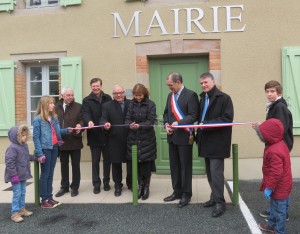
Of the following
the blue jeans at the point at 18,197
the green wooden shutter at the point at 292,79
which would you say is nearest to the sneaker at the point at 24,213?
the blue jeans at the point at 18,197

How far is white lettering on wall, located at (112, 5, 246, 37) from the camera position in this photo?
6.70m

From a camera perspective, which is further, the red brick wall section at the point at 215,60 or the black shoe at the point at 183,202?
the red brick wall section at the point at 215,60

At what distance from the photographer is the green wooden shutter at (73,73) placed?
23.3 ft

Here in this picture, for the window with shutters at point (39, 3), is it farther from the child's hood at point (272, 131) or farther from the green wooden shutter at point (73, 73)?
the child's hood at point (272, 131)

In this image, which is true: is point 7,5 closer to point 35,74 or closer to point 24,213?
point 35,74

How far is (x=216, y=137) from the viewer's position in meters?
4.77

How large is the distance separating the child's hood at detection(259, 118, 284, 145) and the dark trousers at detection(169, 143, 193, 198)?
153 centimetres

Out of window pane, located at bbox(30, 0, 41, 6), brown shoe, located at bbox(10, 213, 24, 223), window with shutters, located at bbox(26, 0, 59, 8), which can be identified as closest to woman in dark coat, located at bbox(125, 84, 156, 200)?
brown shoe, located at bbox(10, 213, 24, 223)

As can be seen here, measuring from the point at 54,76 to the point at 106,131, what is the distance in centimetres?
261

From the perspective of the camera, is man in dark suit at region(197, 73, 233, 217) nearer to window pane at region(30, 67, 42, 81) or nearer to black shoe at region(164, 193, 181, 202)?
black shoe at region(164, 193, 181, 202)

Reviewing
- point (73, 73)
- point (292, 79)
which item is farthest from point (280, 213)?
point (73, 73)

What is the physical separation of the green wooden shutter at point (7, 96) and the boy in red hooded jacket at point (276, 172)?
5.54 meters

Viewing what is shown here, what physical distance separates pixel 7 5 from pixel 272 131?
629 cm

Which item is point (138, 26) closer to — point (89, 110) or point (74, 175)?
point (89, 110)
